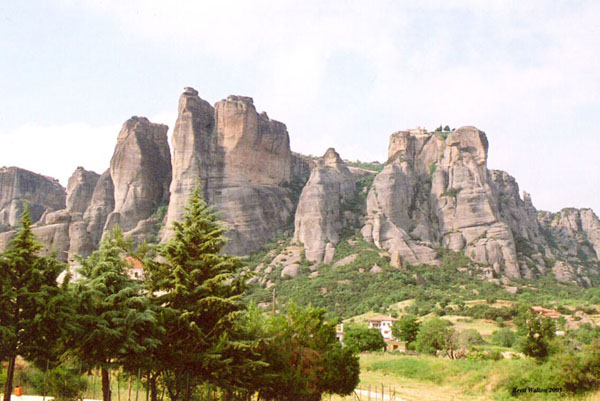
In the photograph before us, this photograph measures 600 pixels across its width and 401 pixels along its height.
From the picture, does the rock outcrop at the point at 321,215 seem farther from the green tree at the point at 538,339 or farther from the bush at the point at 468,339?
the green tree at the point at 538,339

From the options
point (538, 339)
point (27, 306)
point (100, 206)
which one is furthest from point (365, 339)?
point (100, 206)

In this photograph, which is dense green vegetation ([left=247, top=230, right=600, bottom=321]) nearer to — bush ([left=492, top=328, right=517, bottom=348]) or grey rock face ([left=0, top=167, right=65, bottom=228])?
bush ([left=492, top=328, right=517, bottom=348])

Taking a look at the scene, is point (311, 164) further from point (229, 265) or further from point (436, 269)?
point (229, 265)

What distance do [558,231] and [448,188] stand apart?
163ft

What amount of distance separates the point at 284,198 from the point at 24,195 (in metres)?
53.0

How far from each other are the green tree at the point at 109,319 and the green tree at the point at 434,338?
4397cm

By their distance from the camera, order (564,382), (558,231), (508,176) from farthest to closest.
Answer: (558,231), (508,176), (564,382)

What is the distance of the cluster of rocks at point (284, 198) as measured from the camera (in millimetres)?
98312

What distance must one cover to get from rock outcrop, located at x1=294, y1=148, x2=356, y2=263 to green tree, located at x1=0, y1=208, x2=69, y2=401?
76976mm

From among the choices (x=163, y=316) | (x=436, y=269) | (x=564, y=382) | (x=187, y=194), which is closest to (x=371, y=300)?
(x=436, y=269)

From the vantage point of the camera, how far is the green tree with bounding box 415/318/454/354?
59388 mm

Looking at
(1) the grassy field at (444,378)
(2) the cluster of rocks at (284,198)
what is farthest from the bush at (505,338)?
(2) the cluster of rocks at (284,198)

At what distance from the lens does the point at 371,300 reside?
83.8m

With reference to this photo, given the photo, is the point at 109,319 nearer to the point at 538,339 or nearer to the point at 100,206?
the point at 538,339
